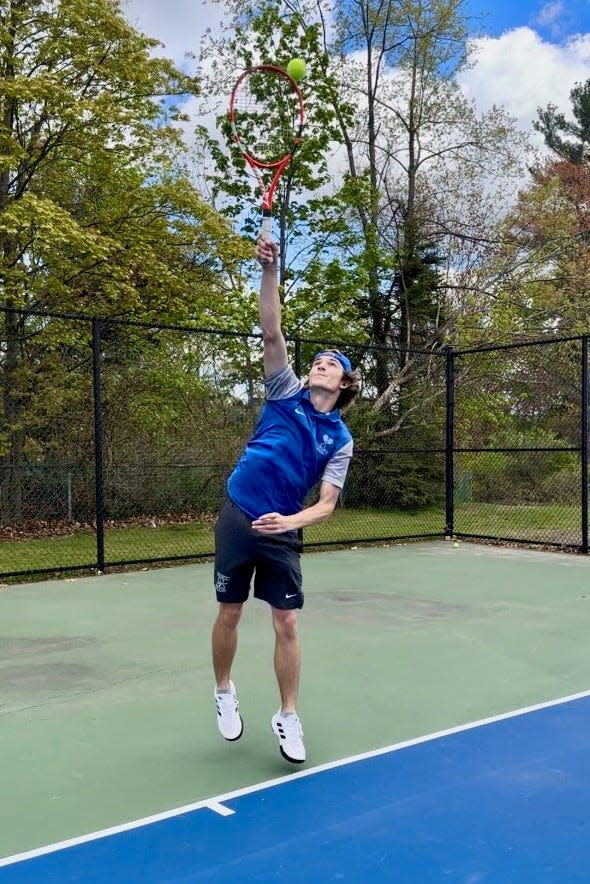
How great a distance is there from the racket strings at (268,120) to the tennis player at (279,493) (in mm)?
13335

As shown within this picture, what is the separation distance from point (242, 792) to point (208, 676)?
1474mm

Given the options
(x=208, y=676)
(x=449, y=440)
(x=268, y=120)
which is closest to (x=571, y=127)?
(x=268, y=120)

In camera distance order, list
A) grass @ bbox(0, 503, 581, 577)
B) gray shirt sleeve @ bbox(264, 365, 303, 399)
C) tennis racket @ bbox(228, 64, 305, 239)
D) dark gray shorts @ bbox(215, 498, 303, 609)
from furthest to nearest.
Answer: tennis racket @ bbox(228, 64, 305, 239) → grass @ bbox(0, 503, 581, 577) → gray shirt sleeve @ bbox(264, 365, 303, 399) → dark gray shorts @ bbox(215, 498, 303, 609)

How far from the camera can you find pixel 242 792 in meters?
2.74

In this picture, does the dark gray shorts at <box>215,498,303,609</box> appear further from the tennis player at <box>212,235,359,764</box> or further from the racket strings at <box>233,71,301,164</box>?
the racket strings at <box>233,71,301,164</box>

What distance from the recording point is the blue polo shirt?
9.83 ft

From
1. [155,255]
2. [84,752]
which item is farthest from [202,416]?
[84,752]

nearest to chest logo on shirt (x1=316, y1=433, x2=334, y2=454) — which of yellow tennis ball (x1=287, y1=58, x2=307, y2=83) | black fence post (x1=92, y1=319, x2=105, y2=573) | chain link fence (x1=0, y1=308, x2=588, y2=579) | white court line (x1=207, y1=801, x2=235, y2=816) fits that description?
white court line (x1=207, y1=801, x2=235, y2=816)

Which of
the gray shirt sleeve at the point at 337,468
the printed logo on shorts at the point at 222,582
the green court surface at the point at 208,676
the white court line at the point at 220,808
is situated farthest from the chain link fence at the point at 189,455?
the white court line at the point at 220,808

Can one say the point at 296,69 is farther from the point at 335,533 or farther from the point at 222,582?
the point at 335,533

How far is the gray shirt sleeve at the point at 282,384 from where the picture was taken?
3078mm

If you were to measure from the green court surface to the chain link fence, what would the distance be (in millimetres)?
1988

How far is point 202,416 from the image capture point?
11.1 m

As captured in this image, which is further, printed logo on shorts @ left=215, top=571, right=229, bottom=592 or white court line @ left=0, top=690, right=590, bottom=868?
printed logo on shorts @ left=215, top=571, right=229, bottom=592
